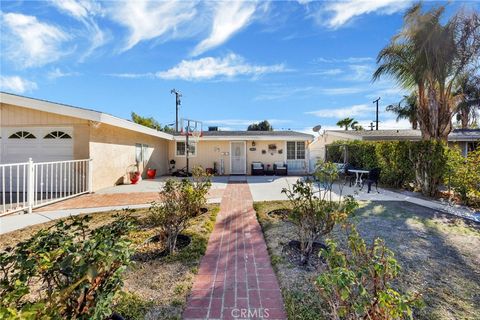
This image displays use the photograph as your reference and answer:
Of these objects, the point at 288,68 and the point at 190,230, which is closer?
the point at 190,230

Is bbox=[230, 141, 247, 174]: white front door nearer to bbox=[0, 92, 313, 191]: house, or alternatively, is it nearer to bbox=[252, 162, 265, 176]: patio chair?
bbox=[252, 162, 265, 176]: patio chair

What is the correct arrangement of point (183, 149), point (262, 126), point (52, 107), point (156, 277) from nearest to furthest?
point (156, 277) < point (52, 107) < point (183, 149) < point (262, 126)

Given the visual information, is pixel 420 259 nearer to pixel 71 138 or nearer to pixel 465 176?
pixel 465 176

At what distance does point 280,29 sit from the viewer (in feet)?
27.1

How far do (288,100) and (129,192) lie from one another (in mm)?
14356

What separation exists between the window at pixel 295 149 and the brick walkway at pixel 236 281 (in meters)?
12.0

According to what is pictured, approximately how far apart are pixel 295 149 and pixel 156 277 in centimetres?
1434

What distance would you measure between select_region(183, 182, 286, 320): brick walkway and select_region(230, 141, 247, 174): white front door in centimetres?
1131

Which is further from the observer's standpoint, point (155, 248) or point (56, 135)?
point (56, 135)

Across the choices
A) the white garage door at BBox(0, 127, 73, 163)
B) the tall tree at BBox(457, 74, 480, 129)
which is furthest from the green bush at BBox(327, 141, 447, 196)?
the white garage door at BBox(0, 127, 73, 163)

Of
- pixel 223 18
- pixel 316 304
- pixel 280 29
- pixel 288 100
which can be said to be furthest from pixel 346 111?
pixel 316 304

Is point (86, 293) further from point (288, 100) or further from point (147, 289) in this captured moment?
point (288, 100)

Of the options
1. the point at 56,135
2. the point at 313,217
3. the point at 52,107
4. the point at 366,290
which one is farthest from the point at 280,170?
the point at 366,290

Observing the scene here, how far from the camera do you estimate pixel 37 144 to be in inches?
332
